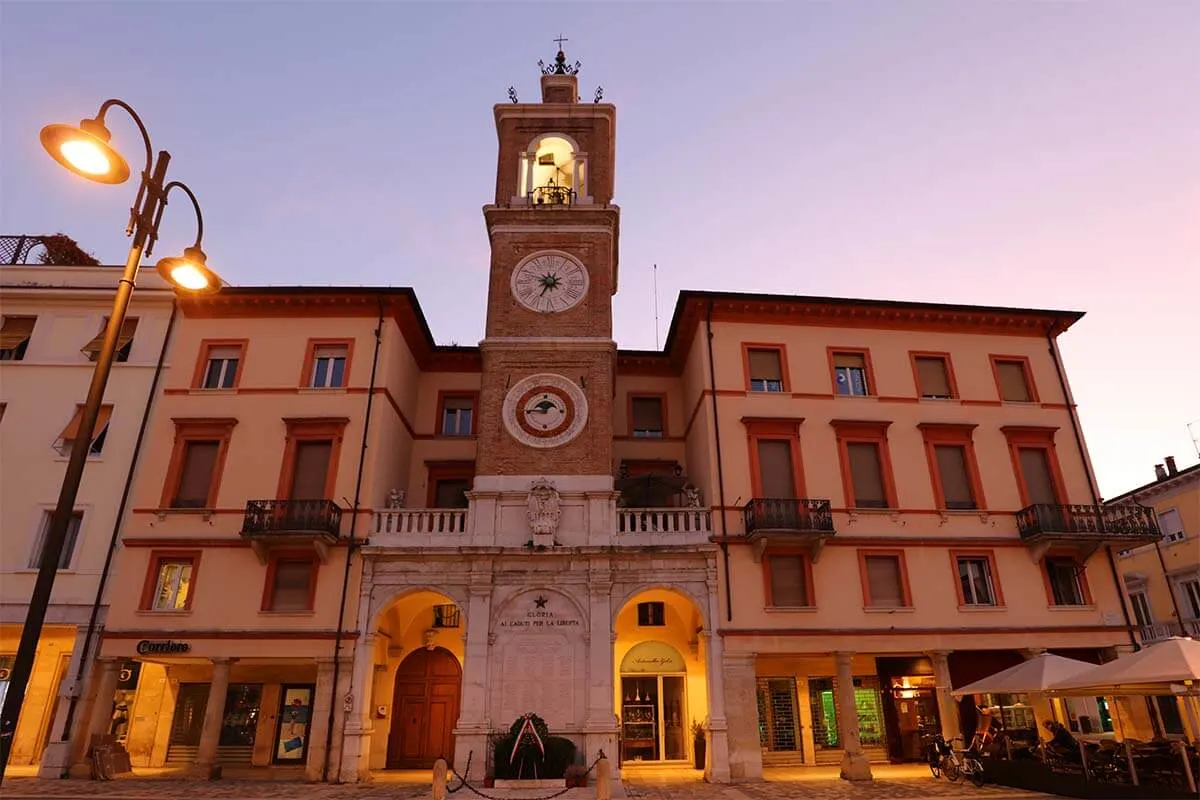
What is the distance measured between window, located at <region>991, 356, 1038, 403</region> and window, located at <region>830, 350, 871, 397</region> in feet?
17.2

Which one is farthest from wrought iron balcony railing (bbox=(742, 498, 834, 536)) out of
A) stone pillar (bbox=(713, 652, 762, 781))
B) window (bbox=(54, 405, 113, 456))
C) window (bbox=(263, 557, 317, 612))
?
window (bbox=(54, 405, 113, 456))

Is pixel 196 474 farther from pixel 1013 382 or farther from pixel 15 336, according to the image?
pixel 1013 382

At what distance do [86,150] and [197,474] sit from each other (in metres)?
19.5

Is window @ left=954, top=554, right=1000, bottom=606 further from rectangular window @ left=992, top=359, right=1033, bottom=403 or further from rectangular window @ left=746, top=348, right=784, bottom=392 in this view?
rectangular window @ left=746, top=348, right=784, bottom=392

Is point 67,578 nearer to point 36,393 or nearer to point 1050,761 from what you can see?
point 36,393

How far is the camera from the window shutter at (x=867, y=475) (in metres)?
24.9

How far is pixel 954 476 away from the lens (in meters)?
25.7

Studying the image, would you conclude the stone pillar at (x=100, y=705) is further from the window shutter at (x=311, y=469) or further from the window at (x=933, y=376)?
the window at (x=933, y=376)

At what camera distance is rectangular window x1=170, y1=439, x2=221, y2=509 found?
24359mm

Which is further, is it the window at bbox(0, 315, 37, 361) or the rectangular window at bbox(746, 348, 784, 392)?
the window at bbox(0, 315, 37, 361)

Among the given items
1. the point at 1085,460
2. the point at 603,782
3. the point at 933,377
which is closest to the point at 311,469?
the point at 603,782

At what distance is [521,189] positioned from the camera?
29.1 meters

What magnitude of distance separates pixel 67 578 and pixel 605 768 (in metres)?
19.0

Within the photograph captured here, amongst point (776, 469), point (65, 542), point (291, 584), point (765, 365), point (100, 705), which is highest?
point (765, 365)
